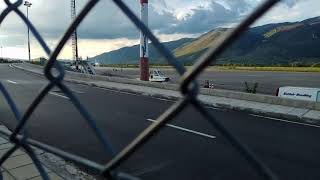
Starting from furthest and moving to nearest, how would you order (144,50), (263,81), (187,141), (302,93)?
1. (263,81)
2. (144,50)
3. (302,93)
4. (187,141)

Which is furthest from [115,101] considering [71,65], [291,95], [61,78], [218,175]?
[71,65]

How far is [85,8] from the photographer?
4.55ft

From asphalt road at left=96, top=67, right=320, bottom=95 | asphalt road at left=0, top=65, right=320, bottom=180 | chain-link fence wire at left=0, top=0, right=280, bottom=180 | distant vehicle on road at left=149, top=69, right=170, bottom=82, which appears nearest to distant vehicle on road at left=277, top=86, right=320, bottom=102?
asphalt road at left=0, top=65, right=320, bottom=180

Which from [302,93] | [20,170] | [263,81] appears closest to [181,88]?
[20,170]

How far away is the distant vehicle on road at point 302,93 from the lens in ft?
49.7

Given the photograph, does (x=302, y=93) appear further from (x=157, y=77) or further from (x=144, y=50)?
(x=157, y=77)

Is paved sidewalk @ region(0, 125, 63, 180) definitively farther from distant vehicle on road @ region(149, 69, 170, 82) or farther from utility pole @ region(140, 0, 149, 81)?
distant vehicle on road @ region(149, 69, 170, 82)

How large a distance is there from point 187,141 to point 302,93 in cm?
814

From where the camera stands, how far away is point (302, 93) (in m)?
15.9

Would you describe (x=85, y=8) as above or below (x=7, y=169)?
above

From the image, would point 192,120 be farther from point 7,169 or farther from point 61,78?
point 61,78

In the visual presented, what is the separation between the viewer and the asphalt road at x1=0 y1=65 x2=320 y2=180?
7.35 meters

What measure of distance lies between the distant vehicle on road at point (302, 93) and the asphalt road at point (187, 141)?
10.1ft

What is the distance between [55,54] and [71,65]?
51.7 m
